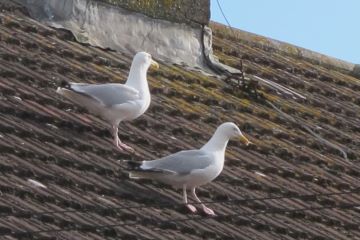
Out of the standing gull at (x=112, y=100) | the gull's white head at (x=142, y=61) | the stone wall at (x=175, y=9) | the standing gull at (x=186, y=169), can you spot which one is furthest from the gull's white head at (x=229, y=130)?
the stone wall at (x=175, y=9)

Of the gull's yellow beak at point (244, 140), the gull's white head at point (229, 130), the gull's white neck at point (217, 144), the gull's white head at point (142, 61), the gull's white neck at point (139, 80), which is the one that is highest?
the gull's white head at point (142, 61)

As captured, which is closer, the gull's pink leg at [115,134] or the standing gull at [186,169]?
the standing gull at [186,169]

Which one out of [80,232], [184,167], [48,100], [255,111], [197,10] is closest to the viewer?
[80,232]

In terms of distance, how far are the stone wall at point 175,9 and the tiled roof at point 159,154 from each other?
408mm

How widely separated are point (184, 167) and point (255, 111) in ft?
8.81

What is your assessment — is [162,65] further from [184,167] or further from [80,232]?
[80,232]

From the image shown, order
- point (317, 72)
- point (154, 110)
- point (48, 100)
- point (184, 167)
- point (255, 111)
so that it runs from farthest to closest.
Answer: point (317, 72), point (255, 111), point (154, 110), point (48, 100), point (184, 167)

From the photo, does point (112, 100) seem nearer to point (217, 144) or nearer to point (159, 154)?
point (159, 154)

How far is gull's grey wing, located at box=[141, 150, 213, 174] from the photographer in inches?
354

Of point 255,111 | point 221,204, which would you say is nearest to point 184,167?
point 221,204

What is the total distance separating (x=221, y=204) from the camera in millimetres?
9328

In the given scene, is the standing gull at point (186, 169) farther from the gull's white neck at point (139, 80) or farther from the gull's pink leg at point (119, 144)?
the gull's white neck at point (139, 80)

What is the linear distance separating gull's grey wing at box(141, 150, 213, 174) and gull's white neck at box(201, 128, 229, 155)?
0.10 meters

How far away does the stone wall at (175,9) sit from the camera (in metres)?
12.4
